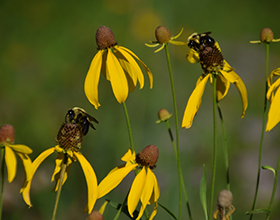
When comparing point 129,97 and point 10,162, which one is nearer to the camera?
point 10,162

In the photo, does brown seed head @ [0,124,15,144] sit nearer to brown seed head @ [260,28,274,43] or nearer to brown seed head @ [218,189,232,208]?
brown seed head @ [218,189,232,208]

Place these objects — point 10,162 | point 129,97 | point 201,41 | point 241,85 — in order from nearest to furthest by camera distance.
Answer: point 10,162
point 241,85
point 201,41
point 129,97

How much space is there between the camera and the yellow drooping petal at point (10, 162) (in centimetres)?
45

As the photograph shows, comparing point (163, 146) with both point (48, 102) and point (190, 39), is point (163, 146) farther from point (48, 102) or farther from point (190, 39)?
point (190, 39)

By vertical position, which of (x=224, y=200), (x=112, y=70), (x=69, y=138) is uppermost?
(x=112, y=70)

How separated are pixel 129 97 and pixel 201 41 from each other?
1.36m

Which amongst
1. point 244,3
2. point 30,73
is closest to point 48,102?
point 30,73

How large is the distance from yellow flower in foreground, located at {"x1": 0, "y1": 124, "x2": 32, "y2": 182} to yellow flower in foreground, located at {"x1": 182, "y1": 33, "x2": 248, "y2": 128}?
0.81ft

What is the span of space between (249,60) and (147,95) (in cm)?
91

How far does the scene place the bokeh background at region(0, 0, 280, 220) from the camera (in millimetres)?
1510

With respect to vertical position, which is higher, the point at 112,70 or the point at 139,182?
the point at 112,70

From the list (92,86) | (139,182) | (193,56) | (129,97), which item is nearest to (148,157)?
(139,182)

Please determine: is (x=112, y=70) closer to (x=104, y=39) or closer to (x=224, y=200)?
(x=104, y=39)

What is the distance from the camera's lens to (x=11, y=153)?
1.63 ft
